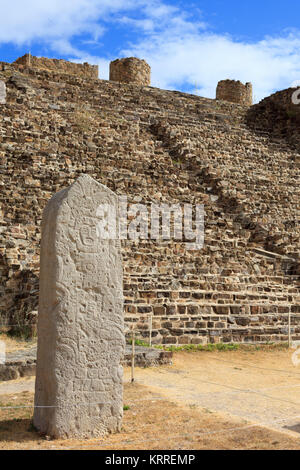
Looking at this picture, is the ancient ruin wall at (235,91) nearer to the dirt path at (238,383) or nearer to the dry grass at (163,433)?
the dirt path at (238,383)

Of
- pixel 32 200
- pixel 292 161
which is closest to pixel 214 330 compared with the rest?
pixel 32 200

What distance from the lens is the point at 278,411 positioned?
591 centimetres

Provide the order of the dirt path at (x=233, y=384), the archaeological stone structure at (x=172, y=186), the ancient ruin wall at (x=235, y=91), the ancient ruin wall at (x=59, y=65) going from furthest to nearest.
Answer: the ancient ruin wall at (x=235, y=91), the ancient ruin wall at (x=59, y=65), the archaeological stone structure at (x=172, y=186), the dirt path at (x=233, y=384)

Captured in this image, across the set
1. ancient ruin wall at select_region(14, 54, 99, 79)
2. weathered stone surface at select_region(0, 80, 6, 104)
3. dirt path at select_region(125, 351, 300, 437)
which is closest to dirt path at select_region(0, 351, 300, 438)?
dirt path at select_region(125, 351, 300, 437)

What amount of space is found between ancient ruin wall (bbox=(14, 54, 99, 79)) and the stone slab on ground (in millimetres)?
13008

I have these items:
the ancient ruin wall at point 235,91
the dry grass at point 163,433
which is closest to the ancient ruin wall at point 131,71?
the ancient ruin wall at point 235,91

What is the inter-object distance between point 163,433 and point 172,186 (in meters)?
10.7

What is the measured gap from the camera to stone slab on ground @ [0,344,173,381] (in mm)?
7316

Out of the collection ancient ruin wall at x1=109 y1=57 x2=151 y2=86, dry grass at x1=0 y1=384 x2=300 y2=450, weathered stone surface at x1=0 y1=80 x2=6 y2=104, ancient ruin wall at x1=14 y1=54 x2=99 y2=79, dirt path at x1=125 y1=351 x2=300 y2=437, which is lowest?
dirt path at x1=125 y1=351 x2=300 y2=437

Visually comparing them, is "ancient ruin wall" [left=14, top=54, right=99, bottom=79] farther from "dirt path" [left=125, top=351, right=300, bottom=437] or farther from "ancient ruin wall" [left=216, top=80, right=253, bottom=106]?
"dirt path" [left=125, top=351, right=300, bottom=437]

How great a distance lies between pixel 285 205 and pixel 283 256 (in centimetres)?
378

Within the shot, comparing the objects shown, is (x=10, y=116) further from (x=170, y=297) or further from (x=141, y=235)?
(x=170, y=297)

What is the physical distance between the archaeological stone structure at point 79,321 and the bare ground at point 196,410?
0.21 meters

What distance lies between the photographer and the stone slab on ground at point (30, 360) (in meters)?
7.32
